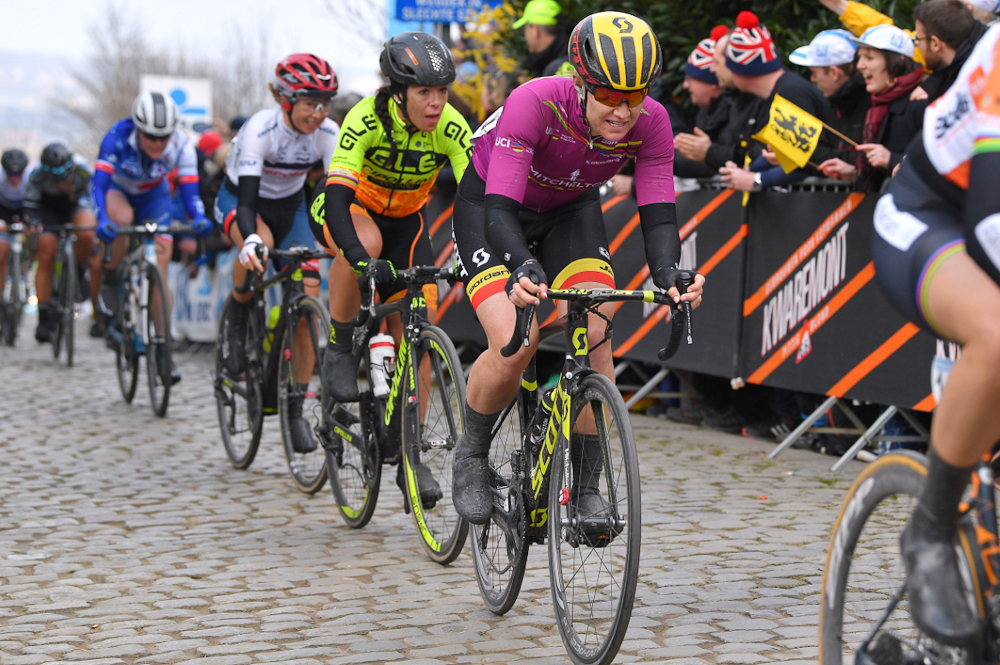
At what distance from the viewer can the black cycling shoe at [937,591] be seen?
263 cm

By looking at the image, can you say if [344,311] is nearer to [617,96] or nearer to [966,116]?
[617,96]

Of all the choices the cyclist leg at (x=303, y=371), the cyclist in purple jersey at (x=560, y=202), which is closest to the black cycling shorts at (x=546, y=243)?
the cyclist in purple jersey at (x=560, y=202)

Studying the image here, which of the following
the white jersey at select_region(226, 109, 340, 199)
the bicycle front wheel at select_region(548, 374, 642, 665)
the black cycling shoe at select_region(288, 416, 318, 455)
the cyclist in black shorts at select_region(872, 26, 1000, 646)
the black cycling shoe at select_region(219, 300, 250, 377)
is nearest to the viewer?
the cyclist in black shorts at select_region(872, 26, 1000, 646)

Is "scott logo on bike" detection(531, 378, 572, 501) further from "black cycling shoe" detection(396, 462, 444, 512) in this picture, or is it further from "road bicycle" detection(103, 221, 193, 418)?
"road bicycle" detection(103, 221, 193, 418)

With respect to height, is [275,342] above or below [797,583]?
above

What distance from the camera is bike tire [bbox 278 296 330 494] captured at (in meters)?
6.92

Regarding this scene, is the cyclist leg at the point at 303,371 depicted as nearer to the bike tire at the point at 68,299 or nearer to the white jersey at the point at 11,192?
the bike tire at the point at 68,299

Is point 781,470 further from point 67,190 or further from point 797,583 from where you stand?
point 67,190

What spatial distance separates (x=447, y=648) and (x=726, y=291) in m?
4.57

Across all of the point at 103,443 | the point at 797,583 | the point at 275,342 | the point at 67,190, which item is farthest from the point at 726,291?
the point at 67,190

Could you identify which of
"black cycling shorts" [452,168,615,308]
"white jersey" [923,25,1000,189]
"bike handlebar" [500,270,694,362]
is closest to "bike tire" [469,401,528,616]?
"black cycling shorts" [452,168,615,308]

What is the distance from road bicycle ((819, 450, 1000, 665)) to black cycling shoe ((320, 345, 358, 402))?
11.9 ft

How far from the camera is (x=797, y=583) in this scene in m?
5.27

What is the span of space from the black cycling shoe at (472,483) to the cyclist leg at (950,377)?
230 cm
